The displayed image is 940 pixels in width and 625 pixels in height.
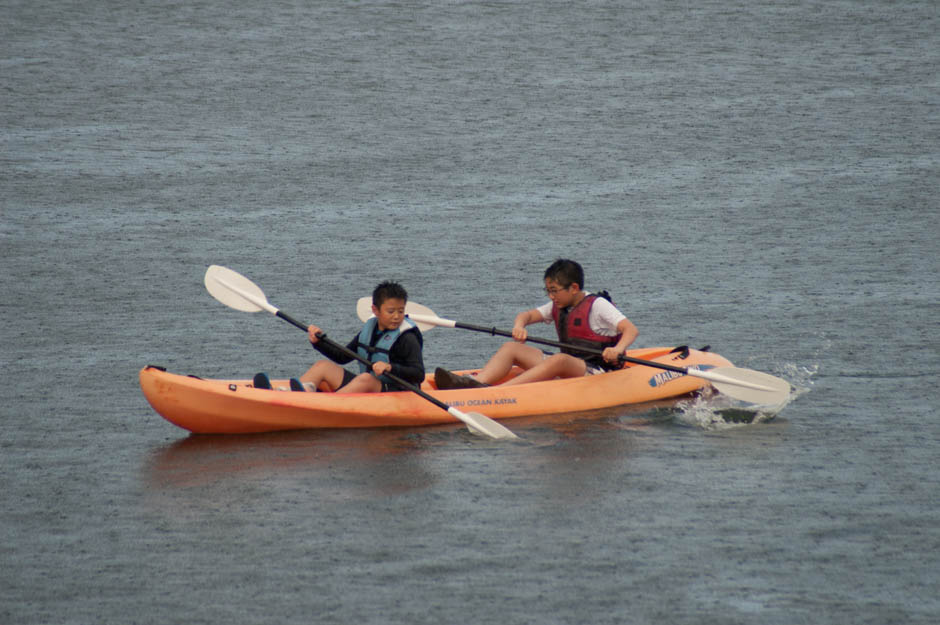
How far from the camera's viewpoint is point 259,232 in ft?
56.6

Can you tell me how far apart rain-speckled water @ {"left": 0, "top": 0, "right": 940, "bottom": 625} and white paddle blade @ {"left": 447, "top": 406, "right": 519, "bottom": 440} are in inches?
4.8

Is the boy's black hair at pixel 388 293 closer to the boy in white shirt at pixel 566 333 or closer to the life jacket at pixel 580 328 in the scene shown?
the boy in white shirt at pixel 566 333

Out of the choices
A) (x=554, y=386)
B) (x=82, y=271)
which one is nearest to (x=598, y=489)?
(x=554, y=386)

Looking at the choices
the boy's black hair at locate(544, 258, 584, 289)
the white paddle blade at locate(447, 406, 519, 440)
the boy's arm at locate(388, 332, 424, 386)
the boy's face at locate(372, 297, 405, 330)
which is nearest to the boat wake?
the boy's black hair at locate(544, 258, 584, 289)

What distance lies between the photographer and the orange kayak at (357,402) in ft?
31.3

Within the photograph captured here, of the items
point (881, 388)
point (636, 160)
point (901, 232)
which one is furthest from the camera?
point (636, 160)

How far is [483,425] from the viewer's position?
379 inches

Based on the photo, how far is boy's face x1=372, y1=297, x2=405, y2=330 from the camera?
31.9 feet

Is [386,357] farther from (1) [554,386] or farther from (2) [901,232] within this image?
(2) [901,232]

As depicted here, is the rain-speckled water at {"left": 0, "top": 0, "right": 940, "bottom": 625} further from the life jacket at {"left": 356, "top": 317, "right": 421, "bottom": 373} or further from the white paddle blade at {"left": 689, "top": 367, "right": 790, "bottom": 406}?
the life jacket at {"left": 356, "top": 317, "right": 421, "bottom": 373}

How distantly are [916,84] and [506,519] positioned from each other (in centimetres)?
1857

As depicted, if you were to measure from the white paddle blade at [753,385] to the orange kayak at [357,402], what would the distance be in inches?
10.3

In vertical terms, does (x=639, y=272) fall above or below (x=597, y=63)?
below

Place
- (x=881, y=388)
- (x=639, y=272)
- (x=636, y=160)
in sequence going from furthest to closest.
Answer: (x=636, y=160) < (x=639, y=272) < (x=881, y=388)
